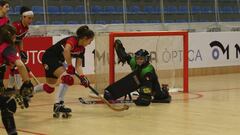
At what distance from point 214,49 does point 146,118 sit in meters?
7.18

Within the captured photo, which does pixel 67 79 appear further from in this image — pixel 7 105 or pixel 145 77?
pixel 7 105

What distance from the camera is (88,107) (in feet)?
26.6

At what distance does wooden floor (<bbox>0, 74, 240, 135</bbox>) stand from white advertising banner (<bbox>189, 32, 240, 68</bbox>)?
3.79m

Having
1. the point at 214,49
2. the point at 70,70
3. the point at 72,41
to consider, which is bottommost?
the point at 214,49

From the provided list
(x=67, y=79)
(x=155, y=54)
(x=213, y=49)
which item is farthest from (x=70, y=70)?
(x=213, y=49)

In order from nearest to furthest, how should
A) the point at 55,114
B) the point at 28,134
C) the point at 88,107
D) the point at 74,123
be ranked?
the point at 28,134 < the point at 74,123 < the point at 55,114 < the point at 88,107

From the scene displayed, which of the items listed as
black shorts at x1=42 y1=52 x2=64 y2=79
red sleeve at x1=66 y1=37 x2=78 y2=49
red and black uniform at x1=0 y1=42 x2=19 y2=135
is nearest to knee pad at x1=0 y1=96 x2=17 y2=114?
red and black uniform at x1=0 y1=42 x2=19 y2=135

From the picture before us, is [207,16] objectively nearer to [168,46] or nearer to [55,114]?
[168,46]

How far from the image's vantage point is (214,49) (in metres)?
13.7

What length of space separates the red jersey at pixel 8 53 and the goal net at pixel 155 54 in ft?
13.3

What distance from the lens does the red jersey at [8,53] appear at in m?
4.87

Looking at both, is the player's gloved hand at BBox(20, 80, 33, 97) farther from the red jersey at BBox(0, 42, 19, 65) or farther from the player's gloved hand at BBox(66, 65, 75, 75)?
the player's gloved hand at BBox(66, 65, 75, 75)

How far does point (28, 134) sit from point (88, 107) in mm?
2382

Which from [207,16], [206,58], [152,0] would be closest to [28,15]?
[206,58]
